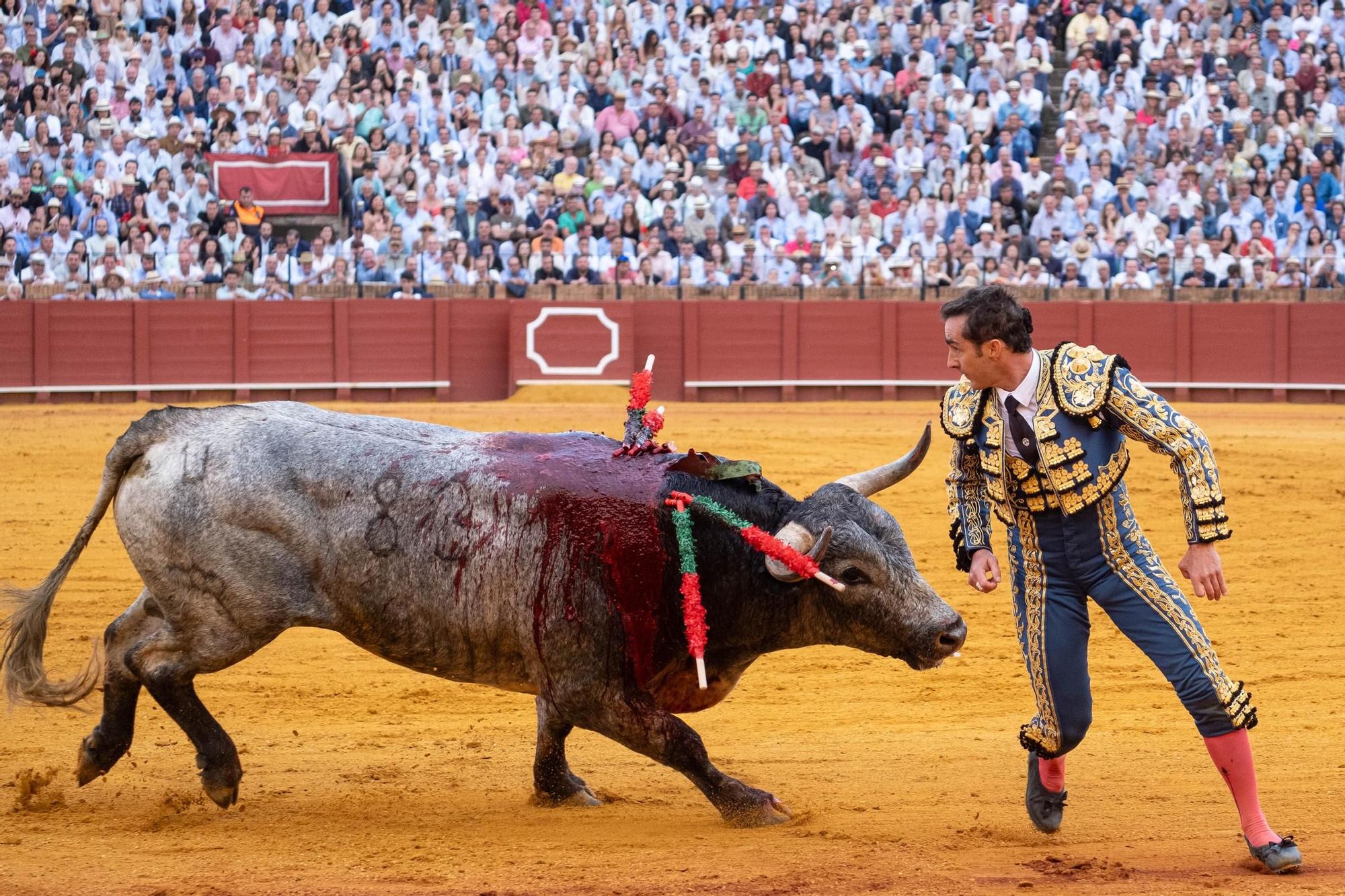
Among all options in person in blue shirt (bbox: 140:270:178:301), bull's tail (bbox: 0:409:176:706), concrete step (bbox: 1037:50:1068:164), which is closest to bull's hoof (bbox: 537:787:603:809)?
bull's tail (bbox: 0:409:176:706)

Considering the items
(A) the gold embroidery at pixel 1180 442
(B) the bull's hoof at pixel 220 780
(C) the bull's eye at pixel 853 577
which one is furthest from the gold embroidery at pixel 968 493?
(B) the bull's hoof at pixel 220 780

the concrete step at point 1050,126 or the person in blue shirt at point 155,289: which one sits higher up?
the concrete step at point 1050,126

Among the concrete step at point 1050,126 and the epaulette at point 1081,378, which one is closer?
the epaulette at point 1081,378

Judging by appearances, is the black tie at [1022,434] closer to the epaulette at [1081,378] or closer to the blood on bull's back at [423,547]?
the epaulette at [1081,378]

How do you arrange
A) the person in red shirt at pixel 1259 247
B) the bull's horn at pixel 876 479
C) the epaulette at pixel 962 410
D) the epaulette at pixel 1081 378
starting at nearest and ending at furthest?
the epaulette at pixel 1081 378, the epaulette at pixel 962 410, the bull's horn at pixel 876 479, the person in red shirt at pixel 1259 247

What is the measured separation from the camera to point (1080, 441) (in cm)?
356

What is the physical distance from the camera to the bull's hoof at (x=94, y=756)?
4203 mm

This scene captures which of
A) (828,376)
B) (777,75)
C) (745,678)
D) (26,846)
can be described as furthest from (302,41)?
(26,846)

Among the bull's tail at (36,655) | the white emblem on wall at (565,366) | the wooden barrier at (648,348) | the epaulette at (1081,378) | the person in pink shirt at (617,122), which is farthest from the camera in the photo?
the person in pink shirt at (617,122)

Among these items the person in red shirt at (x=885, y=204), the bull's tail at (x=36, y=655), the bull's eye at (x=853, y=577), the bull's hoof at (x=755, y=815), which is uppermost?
the person in red shirt at (x=885, y=204)

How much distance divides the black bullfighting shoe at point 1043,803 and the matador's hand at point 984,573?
468 mm

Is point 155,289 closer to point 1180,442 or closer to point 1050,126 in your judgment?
point 1050,126

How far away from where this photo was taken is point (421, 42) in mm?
16531

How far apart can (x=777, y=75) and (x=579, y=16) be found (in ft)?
7.70
